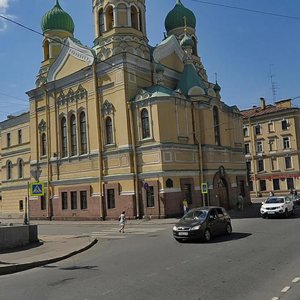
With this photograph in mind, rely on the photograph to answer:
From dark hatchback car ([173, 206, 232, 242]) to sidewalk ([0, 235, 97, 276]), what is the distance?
13.7 ft

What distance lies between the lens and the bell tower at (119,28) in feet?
111

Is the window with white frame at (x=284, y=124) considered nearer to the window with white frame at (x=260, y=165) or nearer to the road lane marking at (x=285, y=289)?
the window with white frame at (x=260, y=165)

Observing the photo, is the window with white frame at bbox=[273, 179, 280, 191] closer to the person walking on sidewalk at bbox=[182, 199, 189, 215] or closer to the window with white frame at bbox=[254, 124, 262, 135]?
the window with white frame at bbox=[254, 124, 262, 135]

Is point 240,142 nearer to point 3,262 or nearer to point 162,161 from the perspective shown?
point 162,161

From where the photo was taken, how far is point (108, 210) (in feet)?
106

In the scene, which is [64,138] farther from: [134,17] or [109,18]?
[134,17]

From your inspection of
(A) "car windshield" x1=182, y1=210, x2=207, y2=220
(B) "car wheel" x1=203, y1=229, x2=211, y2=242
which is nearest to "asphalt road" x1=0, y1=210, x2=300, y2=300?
(B) "car wheel" x1=203, y1=229, x2=211, y2=242

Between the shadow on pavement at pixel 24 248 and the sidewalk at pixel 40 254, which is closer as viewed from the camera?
the sidewalk at pixel 40 254

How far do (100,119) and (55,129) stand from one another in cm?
637

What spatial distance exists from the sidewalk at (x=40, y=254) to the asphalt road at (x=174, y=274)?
53 centimetres

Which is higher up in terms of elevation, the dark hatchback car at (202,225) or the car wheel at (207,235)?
the dark hatchback car at (202,225)

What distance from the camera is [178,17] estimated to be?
42.7m

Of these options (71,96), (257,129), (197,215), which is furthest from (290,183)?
(197,215)

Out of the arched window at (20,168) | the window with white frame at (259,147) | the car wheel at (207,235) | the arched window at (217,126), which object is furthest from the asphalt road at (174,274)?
the window with white frame at (259,147)
